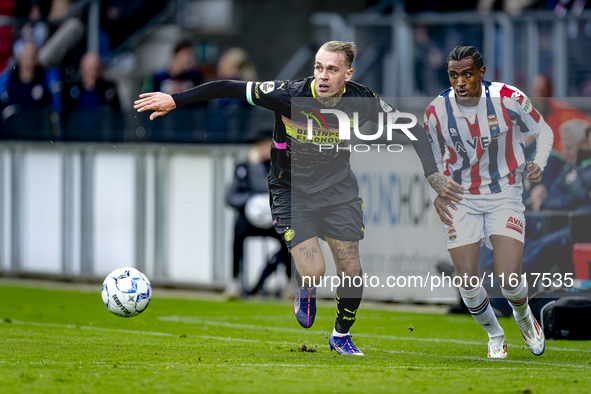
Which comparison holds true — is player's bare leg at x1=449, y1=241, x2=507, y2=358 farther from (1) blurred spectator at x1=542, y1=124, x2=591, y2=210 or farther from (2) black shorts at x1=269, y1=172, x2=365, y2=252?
(1) blurred spectator at x1=542, y1=124, x2=591, y2=210

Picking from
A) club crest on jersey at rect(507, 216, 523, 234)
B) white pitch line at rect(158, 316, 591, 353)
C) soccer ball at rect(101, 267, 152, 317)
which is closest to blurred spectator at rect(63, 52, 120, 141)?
white pitch line at rect(158, 316, 591, 353)

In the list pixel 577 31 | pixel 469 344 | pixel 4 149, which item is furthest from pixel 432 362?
pixel 4 149

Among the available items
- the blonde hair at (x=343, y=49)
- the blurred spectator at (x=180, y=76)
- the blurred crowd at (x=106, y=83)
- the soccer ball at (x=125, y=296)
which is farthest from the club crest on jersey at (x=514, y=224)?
the blurred spectator at (x=180, y=76)

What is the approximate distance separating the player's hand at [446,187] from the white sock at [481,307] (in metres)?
0.70

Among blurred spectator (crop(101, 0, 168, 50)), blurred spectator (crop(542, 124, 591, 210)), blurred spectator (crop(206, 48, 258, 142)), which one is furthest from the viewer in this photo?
blurred spectator (crop(101, 0, 168, 50))

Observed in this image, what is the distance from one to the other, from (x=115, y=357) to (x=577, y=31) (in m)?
7.36

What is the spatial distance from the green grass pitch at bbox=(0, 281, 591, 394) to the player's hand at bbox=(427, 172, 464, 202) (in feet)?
4.04

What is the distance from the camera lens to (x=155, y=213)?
12.8 meters

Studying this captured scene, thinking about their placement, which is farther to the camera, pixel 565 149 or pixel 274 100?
pixel 565 149

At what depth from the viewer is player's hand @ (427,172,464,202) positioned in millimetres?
6988

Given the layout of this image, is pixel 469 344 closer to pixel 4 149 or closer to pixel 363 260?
pixel 363 260

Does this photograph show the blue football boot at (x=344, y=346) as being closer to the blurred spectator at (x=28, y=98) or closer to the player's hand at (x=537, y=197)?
the player's hand at (x=537, y=197)

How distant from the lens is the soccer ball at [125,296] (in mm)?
7215

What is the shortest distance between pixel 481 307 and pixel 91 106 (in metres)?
8.11
